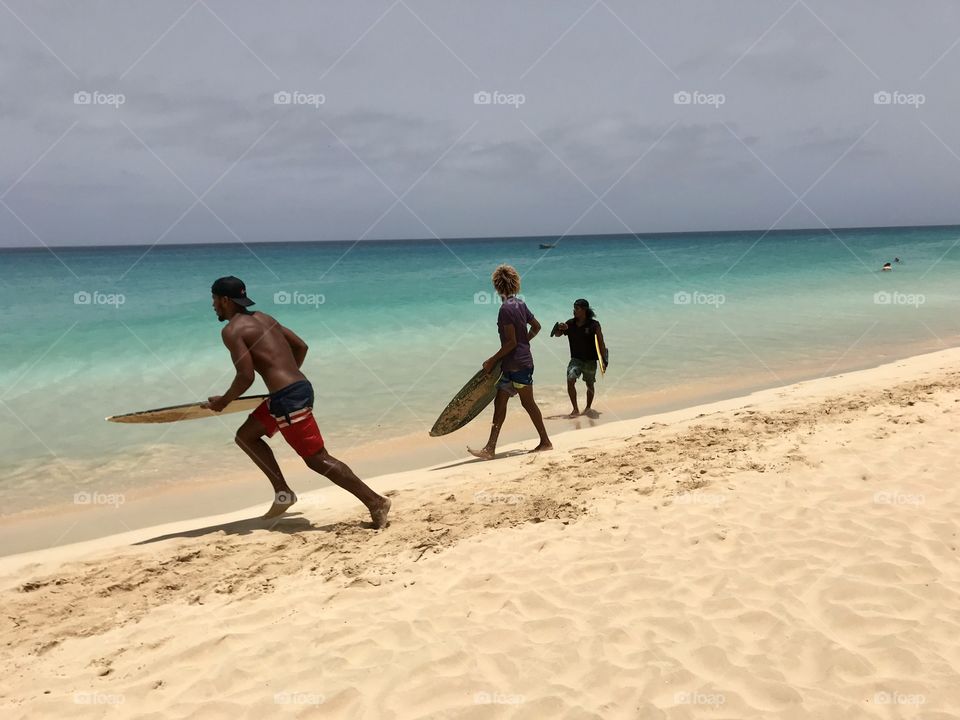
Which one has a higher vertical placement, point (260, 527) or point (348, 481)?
point (348, 481)

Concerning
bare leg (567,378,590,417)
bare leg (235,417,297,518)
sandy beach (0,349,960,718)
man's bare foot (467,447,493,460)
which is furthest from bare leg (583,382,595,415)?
bare leg (235,417,297,518)

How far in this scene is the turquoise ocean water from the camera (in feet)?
24.6

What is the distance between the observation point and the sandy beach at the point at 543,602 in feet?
8.55

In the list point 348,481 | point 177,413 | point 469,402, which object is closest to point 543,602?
point 348,481

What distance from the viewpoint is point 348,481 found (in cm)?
423

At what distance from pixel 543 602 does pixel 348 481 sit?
5.27 ft

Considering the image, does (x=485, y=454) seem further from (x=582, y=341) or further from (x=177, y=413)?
(x=177, y=413)

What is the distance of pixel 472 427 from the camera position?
786 centimetres

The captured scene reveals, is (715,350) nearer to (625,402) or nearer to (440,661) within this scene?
(625,402)

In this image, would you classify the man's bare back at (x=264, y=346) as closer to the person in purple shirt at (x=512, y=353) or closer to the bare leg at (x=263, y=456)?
the bare leg at (x=263, y=456)

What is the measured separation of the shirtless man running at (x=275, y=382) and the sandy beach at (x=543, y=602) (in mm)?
424

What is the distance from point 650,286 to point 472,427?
21.0m

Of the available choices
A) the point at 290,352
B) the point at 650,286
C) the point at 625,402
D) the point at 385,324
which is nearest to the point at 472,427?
the point at 625,402

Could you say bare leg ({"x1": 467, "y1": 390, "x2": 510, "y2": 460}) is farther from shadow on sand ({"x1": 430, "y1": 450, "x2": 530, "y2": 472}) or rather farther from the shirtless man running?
the shirtless man running
